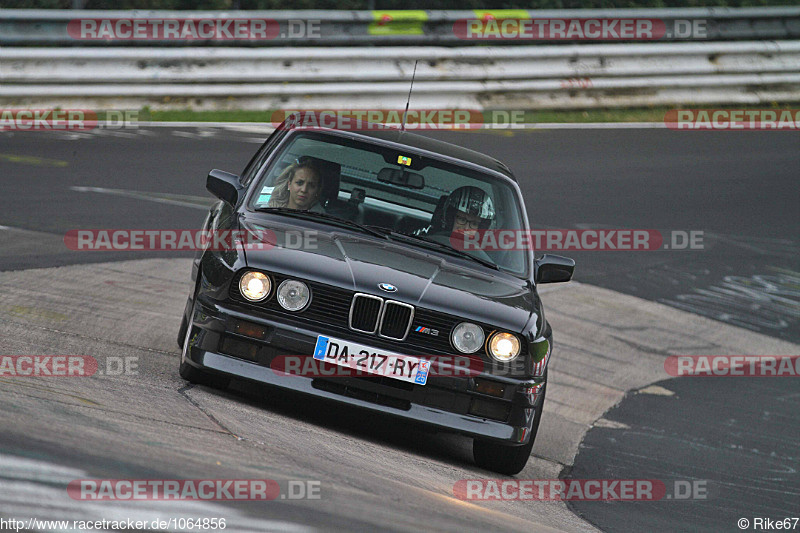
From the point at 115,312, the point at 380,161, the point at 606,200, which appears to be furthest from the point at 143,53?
the point at 380,161

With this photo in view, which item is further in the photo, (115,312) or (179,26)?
(179,26)

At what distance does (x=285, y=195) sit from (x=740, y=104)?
12644mm

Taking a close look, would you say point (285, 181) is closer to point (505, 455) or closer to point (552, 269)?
point (552, 269)

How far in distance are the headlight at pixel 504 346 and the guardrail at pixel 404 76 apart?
9766mm

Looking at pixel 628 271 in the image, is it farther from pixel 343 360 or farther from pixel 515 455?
pixel 343 360

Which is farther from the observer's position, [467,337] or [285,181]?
[285,181]

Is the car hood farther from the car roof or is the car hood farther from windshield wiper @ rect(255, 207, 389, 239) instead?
the car roof

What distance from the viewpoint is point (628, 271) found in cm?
1116

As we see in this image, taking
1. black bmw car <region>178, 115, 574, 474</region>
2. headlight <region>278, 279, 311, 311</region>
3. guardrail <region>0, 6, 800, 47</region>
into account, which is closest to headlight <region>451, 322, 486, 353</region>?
black bmw car <region>178, 115, 574, 474</region>

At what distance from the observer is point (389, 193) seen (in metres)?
6.48

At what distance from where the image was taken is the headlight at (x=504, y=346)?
5.38 meters

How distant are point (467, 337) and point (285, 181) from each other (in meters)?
1.66

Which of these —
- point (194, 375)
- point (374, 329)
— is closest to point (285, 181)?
point (194, 375)

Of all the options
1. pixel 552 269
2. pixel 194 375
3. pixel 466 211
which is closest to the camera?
pixel 194 375
